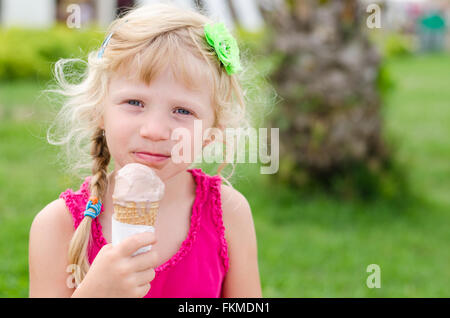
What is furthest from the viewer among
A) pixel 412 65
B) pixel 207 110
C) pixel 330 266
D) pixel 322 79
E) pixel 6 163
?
pixel 412 65

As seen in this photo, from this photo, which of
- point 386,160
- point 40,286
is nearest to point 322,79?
point 386,160

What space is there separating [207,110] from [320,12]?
3669mm

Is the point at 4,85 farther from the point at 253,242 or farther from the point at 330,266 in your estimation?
the point at 253,242

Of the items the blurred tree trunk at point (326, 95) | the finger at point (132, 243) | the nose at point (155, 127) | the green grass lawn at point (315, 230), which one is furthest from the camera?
the blurred tree trunk at point (326, 95)

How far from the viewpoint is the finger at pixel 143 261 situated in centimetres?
172

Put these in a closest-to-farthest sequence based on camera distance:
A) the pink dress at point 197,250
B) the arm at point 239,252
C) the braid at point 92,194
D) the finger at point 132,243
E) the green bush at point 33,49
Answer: the finger at point 132,243, the braid at point 92,194, the pink dress at point 197,250, the arm at point 239,252, the green bush at point 33,49

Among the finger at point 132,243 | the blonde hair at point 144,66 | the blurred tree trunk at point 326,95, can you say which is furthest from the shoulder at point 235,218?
the blurred tree trunk at point 326,95

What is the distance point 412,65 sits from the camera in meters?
Answer: 19.7

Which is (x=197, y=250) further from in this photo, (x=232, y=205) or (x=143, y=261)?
(x=143, y=261)

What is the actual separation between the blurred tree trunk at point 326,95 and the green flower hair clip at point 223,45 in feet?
10.7

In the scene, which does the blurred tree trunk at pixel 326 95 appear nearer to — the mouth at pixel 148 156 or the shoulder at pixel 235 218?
the shoulder at pixel 235 218

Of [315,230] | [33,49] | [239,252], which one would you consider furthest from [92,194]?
[33,49]

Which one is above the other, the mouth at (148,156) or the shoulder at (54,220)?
the mouth at (148,156)

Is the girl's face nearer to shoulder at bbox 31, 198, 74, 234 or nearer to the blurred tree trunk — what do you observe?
shoulder at bbox 31, 198, 74, 234
